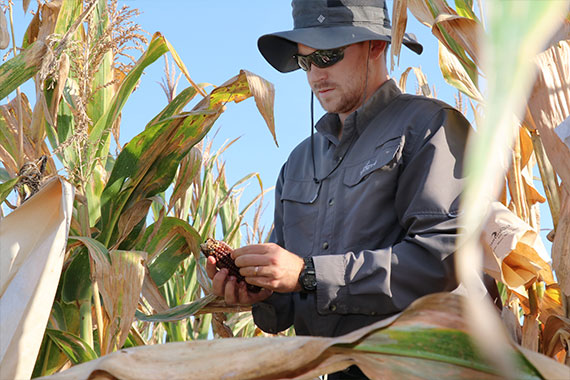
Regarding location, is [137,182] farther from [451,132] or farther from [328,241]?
[451,132]

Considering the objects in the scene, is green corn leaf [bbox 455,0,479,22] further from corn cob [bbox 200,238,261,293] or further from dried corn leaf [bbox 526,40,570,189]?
corn cob [bbox 200,238,261,293]

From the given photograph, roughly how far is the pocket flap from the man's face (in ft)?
0.68

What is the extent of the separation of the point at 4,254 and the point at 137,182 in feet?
3.02

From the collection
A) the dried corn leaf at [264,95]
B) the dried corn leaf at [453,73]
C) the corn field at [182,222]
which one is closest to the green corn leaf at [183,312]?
the corn field at [182,222]

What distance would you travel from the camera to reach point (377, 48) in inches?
70.0

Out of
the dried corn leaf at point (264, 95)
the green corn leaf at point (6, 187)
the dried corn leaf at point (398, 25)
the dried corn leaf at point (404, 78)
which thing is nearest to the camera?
the dried corn leaf at point (398, 25)

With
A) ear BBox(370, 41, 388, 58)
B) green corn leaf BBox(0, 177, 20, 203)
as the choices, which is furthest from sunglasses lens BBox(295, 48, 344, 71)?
green corn leaf BBox(0, 177, 20, 203)

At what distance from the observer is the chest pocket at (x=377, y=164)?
4.99 feet

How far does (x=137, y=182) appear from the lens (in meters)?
1.81

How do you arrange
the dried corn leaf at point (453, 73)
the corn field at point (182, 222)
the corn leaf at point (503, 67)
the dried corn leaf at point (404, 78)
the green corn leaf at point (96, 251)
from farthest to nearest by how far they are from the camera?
the dried corn leaf at point (404, 78)
the dried corn leaf at point (453, 73)
the green corn leaf at point (96, 251)
the corn field at point (182, 222)
the corn leaf at point (503, 67)

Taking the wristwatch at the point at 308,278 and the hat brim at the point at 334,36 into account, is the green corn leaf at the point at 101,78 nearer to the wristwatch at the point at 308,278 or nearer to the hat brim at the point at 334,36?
the hat brim at the point at 334,36

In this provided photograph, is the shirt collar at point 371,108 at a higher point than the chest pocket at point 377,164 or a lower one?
higher

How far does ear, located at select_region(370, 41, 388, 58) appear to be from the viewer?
5.80ft

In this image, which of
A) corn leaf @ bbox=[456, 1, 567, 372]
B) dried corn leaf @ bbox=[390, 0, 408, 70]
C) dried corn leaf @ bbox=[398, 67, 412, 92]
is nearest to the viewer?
corn leaf @ bbox=[456, 1, 567, 372]
